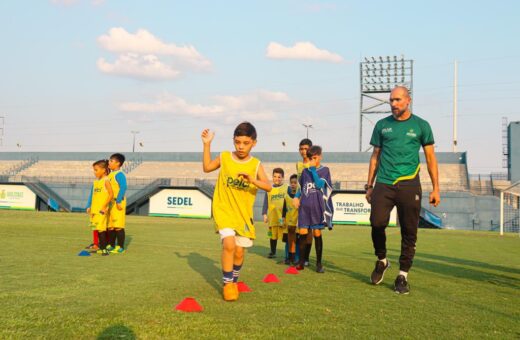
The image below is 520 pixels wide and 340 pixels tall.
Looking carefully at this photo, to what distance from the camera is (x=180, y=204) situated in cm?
4084

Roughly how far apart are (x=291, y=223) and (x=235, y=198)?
384cm

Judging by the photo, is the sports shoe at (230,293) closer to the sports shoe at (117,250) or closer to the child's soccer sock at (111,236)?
the sports shoe at (117,250)

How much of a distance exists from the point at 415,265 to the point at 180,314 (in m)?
5.76

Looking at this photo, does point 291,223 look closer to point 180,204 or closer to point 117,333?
point 117,333

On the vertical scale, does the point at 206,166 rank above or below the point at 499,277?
above

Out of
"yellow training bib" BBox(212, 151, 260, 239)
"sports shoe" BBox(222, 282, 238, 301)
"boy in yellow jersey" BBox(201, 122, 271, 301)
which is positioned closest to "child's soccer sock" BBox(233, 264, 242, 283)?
"boy in yellow jersey" BBox(201, 122, 271, 301)

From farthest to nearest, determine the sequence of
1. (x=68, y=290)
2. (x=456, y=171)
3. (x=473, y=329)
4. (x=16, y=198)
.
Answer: (x=456, y=171)
(x=16, y=198)
(x=68, y=290)
(x=473, y=329)

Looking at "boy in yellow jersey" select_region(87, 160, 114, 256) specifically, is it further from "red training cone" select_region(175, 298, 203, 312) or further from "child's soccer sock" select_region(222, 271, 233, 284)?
"red training cone" select_region(175, 298, 203, 312)

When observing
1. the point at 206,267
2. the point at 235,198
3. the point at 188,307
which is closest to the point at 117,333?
the point at 188,307

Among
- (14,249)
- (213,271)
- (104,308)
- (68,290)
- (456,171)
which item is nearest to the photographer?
(104,308)

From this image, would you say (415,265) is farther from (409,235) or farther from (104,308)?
(104,308)

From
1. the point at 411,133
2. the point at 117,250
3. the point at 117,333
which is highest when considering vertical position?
the point at 411,133

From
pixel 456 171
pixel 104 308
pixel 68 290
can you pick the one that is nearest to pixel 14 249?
pixel 68 290

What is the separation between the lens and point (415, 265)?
29.1 feet
